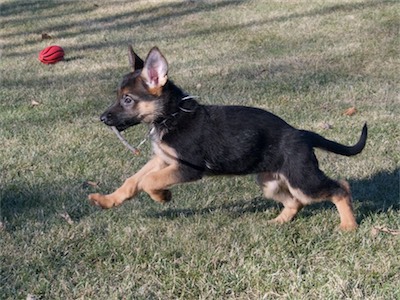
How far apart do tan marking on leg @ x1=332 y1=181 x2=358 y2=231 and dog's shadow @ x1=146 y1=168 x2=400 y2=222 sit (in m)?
0.20

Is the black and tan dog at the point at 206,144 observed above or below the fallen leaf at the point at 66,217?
above

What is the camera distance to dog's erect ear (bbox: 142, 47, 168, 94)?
4.33m

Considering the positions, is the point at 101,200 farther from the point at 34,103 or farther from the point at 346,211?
the point at 34,103

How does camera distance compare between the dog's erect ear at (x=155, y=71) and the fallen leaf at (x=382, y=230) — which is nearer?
the fallen leaf at (x=382, y=230)

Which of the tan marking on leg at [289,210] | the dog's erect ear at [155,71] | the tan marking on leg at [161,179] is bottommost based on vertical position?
the tan marking on leg at [289,210]

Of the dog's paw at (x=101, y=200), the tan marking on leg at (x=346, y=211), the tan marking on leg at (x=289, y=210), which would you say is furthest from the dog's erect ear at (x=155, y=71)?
the tan marking on leg at (x=346, y=211)

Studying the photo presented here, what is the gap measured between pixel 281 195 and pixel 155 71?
49.7 inches

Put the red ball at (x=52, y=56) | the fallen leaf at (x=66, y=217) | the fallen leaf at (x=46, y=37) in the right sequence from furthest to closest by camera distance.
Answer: the fallen leaf at (x=46, y=37) → the red ball at (x=52, y=56) → the fallen leaf at (x=66, y=217)

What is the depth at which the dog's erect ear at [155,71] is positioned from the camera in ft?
14.2

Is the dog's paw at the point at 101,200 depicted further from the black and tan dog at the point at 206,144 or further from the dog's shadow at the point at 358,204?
the dog's shadow at the point at 358,204

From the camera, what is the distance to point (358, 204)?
4.85 meters

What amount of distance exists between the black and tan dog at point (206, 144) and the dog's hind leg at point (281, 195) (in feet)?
0.08

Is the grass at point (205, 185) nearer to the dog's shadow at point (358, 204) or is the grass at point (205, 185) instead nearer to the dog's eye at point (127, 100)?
the dog's shadow at point (358, 204)

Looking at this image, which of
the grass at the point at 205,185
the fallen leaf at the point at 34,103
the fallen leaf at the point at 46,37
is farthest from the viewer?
the fallen leaf at the point at 46,37
